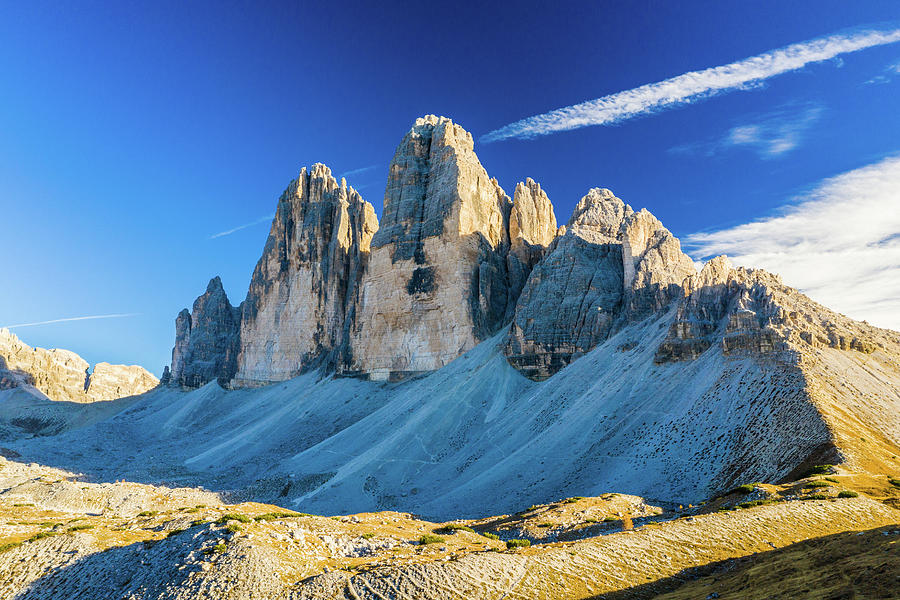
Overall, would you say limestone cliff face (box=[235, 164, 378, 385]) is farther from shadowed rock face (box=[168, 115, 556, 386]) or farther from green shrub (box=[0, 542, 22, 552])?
green shrub (box=[0, 542, 22, 552])

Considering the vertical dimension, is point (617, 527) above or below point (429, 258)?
below

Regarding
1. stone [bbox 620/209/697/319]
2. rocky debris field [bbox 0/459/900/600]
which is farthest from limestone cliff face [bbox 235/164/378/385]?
rocky debris field [bbox 0/459/900/600]

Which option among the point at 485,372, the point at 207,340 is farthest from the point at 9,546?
the point at 207,340

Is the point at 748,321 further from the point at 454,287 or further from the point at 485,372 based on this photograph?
the point at 454,287

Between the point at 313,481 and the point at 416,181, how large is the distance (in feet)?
202

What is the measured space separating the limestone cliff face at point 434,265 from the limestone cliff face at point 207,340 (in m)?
52.1

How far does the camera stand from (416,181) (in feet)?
347

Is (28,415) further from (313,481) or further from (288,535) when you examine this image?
(288,535)

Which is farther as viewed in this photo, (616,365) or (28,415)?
(28,415)

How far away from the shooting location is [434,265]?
95.2 meters

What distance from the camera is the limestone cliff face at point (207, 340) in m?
143

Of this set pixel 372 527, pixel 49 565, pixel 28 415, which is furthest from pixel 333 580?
pixel 28 415

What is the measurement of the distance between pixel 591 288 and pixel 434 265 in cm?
2927

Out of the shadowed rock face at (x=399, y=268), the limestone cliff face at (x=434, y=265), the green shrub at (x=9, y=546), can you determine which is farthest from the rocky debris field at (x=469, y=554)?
the shadowed rock face at (x=399, y=268)
